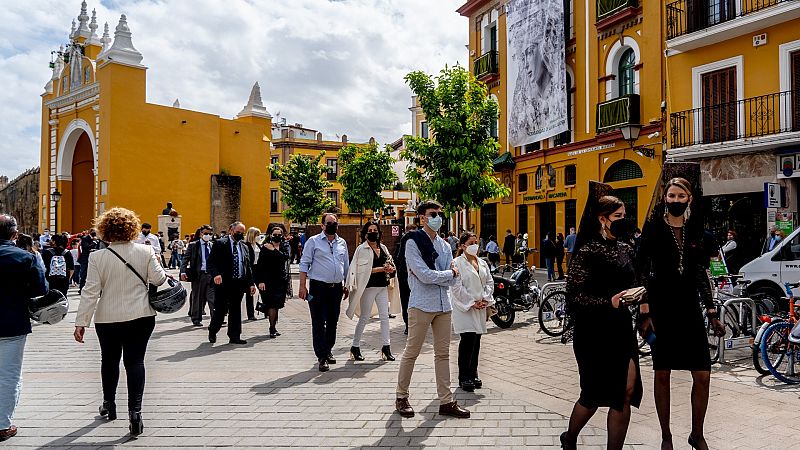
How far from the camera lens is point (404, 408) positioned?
5.74m

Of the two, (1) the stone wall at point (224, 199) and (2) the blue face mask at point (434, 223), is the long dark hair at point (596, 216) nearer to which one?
(2) the blue face mask at point (434, 223)

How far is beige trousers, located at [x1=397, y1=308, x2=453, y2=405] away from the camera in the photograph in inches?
224

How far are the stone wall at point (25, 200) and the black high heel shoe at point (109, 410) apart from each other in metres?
41.9

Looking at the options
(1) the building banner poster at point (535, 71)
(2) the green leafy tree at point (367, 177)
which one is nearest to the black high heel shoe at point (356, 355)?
(1) the building banner poster at point (535, 71)

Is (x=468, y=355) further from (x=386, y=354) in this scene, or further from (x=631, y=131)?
(x=631, y=131)

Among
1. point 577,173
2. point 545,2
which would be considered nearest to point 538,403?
point 577,173

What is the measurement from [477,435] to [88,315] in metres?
3.35

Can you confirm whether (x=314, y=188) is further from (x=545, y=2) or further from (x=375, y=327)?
(x=375, y=327)

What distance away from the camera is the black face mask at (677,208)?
4.70m

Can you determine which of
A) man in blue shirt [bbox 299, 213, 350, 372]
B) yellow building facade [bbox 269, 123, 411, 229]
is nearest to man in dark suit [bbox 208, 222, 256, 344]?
man in blue shirt [bbox 299, 213, 350, 372]

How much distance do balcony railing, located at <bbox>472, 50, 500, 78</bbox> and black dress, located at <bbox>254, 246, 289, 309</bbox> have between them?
20031 millimetres

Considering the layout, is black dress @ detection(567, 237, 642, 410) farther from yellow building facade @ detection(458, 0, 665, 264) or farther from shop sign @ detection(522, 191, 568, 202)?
shop sign @ detection(522, 191, 568, 202)

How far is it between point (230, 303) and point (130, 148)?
26.4 meters

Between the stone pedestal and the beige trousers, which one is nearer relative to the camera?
the beige trousers
